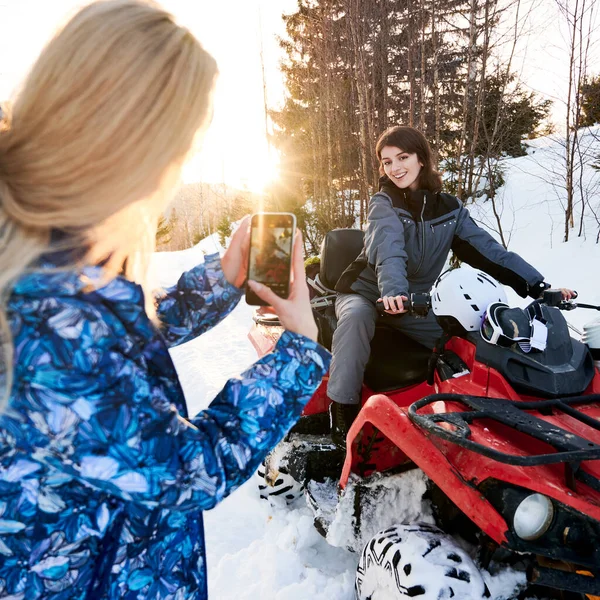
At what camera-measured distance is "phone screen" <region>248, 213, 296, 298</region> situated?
111 cm

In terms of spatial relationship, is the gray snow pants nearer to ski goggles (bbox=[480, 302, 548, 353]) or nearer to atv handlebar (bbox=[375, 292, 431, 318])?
atv handlebar (bbox=[375, 292, 431, 318])

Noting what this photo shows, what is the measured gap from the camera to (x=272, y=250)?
115 centimetres

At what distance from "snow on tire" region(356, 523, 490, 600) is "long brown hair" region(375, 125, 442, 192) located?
2.00m

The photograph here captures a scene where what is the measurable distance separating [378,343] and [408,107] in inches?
357

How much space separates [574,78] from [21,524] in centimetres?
871

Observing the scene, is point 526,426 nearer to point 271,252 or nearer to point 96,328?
point 271,252

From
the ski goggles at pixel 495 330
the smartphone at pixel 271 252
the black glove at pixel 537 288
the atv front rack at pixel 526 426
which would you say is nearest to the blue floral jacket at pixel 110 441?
the smartphone at pixel 271 252

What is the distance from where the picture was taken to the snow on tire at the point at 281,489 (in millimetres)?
2848

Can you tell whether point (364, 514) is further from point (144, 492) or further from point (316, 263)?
point (316, 263)

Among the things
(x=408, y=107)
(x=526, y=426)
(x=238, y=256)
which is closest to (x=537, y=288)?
(x=526, y=426)

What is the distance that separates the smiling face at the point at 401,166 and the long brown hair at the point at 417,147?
0.02 metres

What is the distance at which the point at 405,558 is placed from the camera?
5.26 ft

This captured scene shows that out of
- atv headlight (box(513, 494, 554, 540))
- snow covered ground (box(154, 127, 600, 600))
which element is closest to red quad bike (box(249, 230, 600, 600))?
atv headlight (box(513, 494, 554, 540))

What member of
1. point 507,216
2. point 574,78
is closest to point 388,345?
point 574,78
